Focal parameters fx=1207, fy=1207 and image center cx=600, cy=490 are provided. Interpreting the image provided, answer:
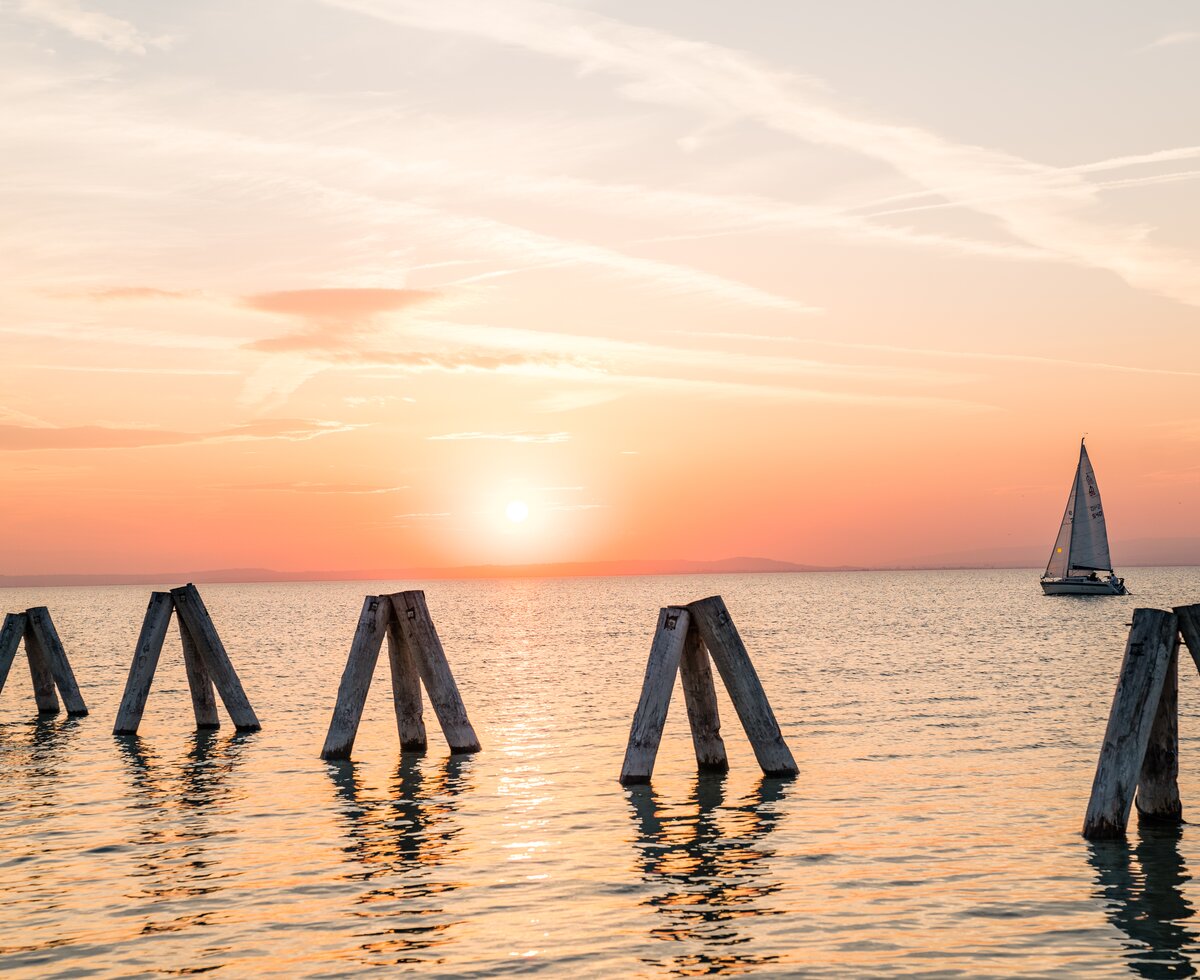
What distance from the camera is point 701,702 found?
1747cm

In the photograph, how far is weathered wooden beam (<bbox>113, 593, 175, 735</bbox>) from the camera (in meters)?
23.2

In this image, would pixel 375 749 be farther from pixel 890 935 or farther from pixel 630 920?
pixel 890 935

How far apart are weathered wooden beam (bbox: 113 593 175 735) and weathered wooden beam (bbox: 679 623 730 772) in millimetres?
10650

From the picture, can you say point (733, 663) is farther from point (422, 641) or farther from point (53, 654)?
point (53, 654)

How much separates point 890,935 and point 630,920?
2268 millimetres

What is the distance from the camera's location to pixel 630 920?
1083 centimetres

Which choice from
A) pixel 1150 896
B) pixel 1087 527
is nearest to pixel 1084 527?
pixel 1087 527

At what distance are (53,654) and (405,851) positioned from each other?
56.9 feet

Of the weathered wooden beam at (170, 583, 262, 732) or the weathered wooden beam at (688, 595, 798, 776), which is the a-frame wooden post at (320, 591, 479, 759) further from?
the weathered wooden beam at (688, 595, 798, 776)

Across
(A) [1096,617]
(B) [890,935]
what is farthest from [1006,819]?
(A) [1096,617]

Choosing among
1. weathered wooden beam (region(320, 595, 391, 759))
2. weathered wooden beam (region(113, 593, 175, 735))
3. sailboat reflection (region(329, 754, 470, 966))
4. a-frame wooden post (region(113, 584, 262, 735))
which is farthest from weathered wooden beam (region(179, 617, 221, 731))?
sailboat reflection (region(329, 754, 470, 966))

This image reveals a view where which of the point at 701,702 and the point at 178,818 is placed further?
the point at 701,702

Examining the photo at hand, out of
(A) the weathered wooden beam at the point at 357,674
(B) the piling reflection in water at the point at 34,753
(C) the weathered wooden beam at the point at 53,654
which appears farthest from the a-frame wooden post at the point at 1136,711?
(C) the weathered wooden beam at the point at 53,654

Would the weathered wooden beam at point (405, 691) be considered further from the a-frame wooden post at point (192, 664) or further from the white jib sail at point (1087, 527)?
the white jib sail at point (1087, 527)
